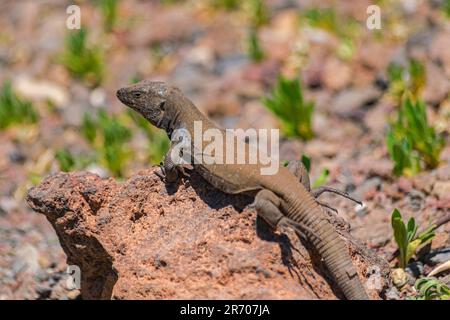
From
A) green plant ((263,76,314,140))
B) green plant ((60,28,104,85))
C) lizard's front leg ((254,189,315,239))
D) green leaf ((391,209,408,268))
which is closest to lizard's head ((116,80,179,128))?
lizard's front leg ((254,189,315,239))

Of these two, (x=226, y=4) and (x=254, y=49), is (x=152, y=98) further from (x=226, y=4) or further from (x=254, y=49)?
(x=226, y=4)

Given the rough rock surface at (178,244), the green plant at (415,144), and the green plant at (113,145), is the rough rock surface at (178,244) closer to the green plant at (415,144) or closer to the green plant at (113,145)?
the green plant at (415,144)

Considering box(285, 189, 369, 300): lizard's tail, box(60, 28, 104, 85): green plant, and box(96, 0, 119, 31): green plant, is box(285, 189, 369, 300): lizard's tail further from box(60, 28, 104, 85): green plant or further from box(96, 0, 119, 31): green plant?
box(96, 0, 119, 31): green plant

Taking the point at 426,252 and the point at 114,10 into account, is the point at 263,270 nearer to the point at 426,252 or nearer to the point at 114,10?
the point at 426,252

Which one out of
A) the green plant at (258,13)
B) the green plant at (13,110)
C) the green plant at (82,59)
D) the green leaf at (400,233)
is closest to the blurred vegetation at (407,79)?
the green plant at (258,13)

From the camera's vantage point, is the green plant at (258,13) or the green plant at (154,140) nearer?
the green plant at (154,140)
